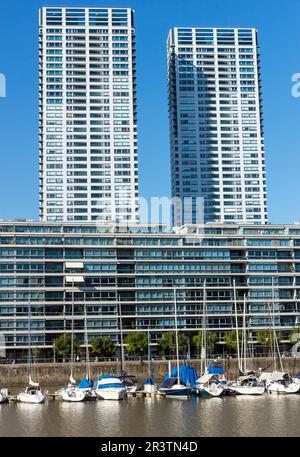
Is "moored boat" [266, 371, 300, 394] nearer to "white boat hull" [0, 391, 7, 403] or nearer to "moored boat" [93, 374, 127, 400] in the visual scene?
"moored boat" [93, 374, 127, 400]

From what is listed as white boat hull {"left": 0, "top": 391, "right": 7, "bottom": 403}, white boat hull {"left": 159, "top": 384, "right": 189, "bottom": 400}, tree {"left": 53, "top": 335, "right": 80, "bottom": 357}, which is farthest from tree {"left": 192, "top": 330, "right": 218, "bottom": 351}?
white boat hull {"left": 0, "top": 391, "right": 7, "bottom": 403}

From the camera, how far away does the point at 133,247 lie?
13150cm

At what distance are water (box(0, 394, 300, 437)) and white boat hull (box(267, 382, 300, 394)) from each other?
7.26 feet

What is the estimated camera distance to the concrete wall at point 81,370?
347ft

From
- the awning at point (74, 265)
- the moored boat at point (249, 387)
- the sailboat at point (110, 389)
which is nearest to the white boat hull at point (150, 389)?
the sailboat at point (110, 389)

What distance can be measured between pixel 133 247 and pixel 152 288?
836cm

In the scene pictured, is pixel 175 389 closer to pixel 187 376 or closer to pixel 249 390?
pixel 187 376

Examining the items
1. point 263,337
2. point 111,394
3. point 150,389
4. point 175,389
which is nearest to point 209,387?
point 175,389

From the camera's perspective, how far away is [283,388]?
256 feet

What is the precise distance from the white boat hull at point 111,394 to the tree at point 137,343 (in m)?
45.1

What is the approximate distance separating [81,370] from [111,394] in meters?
35.8

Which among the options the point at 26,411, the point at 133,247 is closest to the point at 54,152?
the point at 133,247

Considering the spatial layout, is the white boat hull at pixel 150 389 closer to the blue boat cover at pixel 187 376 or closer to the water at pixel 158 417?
the water at pixel 158 417

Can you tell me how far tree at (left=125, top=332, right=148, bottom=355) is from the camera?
4727 inches
